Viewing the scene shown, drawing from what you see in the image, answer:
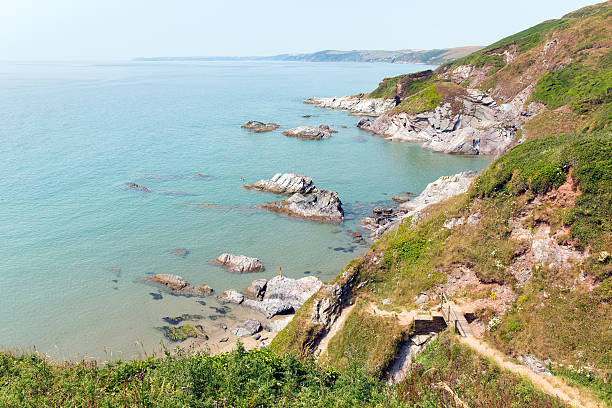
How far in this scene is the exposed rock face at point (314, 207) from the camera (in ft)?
165

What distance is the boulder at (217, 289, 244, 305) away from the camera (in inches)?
1345

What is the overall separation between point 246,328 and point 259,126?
271ft

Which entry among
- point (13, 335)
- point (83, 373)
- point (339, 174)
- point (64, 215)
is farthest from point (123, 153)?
point (83, 373)

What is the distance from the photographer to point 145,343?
29203mm

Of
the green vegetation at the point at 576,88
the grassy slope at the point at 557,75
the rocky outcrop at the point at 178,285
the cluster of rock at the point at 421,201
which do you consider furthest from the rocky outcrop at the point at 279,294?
the green vegetation at the point at 576,88

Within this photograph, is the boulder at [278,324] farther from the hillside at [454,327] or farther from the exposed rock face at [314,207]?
the exposed rock face at [314,207]

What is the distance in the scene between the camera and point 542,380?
16953 mm

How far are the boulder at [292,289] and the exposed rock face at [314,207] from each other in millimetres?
15394

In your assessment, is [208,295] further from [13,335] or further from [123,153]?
[123,153]

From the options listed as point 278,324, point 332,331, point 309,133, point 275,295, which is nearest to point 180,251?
point 275,295

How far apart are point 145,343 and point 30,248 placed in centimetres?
2333

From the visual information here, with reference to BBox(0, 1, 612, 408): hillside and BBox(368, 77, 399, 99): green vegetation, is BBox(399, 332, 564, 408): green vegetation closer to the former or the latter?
BBox(0, 1, 612, 408): hillside

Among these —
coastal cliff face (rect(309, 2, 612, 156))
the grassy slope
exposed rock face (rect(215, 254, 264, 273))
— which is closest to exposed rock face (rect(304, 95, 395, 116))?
the grassy slope

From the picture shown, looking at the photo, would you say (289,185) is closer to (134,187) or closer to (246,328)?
(134,187)
